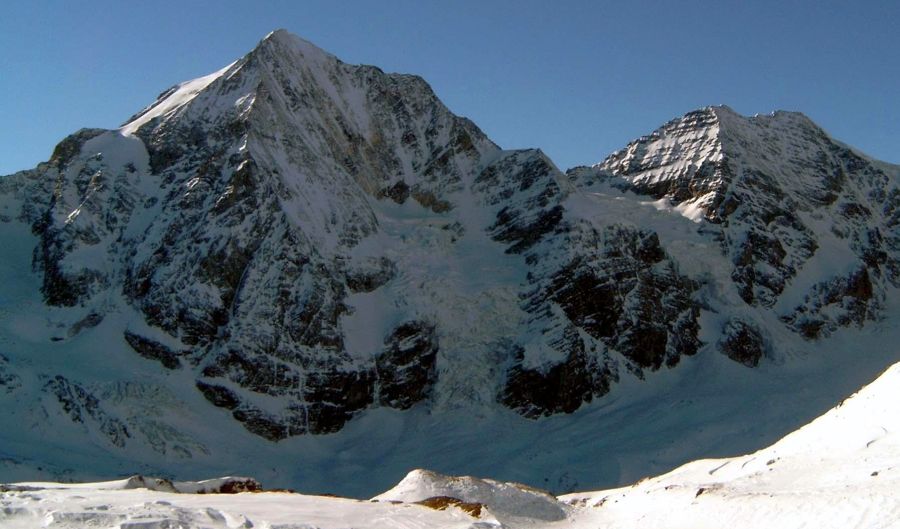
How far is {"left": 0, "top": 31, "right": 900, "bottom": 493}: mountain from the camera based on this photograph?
79.3 m

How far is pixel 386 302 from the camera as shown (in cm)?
9525

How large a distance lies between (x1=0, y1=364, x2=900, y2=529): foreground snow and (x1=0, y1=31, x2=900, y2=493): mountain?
120ft

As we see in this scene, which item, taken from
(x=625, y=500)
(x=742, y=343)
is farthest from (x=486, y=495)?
(x=742, y=343)

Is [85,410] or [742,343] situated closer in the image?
[85,410]

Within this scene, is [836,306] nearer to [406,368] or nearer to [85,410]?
[406,368]

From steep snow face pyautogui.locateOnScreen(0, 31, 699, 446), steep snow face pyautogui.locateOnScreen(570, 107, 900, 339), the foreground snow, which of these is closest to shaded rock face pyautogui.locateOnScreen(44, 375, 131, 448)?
steep snow face pyautogui.locateOnScreen(0, 31, 699, 446)

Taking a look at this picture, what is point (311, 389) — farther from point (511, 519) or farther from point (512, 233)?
point (511, 519)

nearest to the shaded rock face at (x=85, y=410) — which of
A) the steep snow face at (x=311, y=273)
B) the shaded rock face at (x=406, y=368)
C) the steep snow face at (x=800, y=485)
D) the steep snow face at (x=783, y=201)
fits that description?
the steep snow face at (x=311, y=273)

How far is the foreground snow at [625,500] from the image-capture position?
2456 cm

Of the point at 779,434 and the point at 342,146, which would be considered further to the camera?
the point at 342,146

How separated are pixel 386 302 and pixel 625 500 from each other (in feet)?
199

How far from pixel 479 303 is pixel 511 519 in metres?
59.6

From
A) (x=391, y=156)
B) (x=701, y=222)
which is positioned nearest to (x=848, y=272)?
(x=701, y=222)

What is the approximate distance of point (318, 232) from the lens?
96.4 meters
